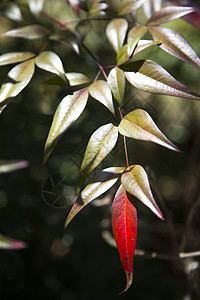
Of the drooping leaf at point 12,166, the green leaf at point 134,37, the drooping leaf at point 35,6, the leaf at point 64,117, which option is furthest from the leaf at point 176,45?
the drooping leaf at point 12,166

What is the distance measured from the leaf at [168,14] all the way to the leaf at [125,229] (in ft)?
0.89

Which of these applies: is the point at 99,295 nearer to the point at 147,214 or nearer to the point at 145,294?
the point at 145,294

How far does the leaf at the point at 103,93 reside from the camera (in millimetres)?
428

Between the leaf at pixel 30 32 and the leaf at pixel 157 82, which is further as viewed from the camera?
the leaf at pixel 30 32

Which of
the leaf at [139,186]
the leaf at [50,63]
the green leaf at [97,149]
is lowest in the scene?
the leaf at [139,186]

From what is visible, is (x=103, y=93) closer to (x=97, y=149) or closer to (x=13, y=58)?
(x=97, y=149)

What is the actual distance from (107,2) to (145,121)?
0.30 meters

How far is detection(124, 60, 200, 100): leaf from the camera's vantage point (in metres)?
0.41

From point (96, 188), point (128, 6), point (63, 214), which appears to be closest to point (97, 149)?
point (96, 188)

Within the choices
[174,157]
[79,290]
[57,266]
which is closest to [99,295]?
[79,290]

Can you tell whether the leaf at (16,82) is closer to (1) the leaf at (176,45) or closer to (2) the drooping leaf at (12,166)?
(1) the leaf at (176,45)

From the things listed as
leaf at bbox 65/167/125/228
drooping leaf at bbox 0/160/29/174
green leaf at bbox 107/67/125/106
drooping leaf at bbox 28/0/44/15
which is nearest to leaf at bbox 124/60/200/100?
green leaf at bbox 107/67/125/106

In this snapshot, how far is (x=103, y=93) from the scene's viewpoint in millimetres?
438

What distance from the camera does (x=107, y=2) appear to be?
0.59 m
